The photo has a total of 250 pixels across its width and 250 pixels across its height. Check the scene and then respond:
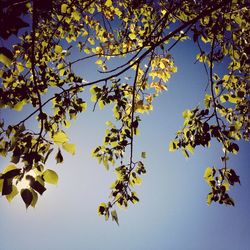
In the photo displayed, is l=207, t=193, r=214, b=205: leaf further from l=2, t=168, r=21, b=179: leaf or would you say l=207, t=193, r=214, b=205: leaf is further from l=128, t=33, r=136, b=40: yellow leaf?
l=128, t=33, r=136, b=40: yellow leaf

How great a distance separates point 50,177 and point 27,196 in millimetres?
211

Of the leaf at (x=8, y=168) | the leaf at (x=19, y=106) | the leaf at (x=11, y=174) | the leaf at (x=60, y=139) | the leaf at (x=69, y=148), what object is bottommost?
the leaf at (x=11, y=174)

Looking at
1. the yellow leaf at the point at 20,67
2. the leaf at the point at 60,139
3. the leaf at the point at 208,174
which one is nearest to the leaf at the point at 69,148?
the leaf at the point at 60,139

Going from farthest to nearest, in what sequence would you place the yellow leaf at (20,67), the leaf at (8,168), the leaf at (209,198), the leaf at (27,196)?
the yellow leaf at (20,67) → the leaf at (209,198) → the leaf at (8,168) → the leaf at (27,196)

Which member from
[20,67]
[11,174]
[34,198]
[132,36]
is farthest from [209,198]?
[20,67]

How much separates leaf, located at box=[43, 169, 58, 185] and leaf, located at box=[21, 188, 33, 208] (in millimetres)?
161

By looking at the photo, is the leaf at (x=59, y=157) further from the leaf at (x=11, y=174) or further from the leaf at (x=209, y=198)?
the leaf at (x=209, y=198)

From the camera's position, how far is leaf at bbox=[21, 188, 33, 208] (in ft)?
4.96

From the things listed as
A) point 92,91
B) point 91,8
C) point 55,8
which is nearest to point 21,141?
point 92,91

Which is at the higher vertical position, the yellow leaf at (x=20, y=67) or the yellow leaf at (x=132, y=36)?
the yellow leaf at (x=132, y=36)

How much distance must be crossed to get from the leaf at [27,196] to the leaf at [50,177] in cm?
16

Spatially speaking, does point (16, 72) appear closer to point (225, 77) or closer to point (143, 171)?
point (143, 171)

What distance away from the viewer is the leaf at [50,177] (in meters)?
1.70

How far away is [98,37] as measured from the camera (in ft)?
18.5
